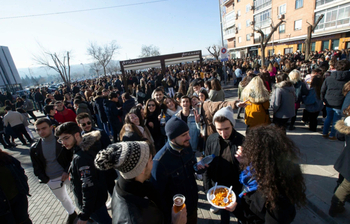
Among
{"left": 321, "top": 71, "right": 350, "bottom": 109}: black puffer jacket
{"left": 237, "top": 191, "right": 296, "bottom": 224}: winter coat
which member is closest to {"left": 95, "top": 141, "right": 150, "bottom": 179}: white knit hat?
{"left": 237, "top": 191, "right": 296, "bottom": 224}: winter coat

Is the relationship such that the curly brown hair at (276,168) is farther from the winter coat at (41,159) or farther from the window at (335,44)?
the window at (335,44)

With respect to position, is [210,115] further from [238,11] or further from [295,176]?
[238,11]

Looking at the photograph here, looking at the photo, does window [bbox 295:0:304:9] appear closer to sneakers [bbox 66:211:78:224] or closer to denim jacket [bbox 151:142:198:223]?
denim jacket [bbox 151:142:198:223]

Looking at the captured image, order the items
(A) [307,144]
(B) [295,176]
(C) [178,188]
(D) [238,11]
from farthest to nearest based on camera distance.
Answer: (D) [238,11] → (A) [307,144] → (C) [178,188] → (B) [295,176]

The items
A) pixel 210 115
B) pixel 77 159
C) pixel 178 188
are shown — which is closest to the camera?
pixel 178 188

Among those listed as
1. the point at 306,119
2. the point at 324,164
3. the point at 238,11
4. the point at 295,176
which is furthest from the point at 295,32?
the point at 295,176

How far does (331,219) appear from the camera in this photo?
2.37 meters

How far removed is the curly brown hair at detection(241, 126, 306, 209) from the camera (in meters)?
1.35

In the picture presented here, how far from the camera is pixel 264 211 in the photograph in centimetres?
152

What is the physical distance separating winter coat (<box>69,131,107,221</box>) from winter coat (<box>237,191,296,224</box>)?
184 centimetres

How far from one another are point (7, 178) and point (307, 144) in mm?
6312

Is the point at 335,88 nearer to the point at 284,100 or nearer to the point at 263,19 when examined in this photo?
the point at 284,100

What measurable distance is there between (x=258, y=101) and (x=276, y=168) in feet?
8.15

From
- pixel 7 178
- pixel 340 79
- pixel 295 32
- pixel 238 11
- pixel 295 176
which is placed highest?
pixel 238 11
